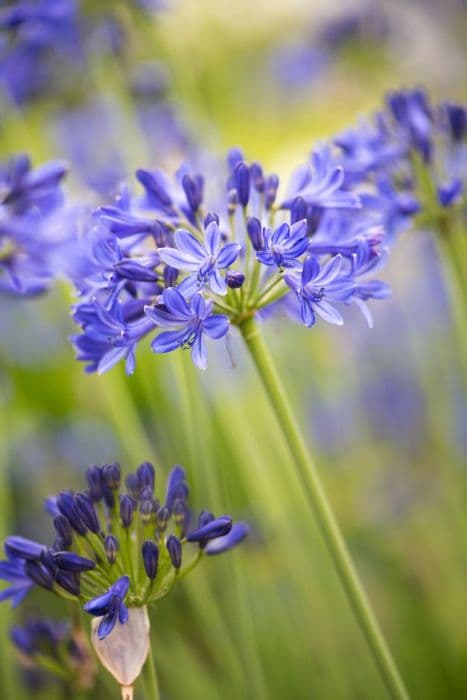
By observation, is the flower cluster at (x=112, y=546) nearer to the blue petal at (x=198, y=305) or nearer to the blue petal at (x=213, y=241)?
the blue petal at (x=198, y=305)

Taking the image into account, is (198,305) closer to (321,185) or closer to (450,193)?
(321,185)

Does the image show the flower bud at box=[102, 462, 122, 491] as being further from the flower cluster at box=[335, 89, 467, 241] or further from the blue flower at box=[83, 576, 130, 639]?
the flower cluster at box=[335, 89, 467, 241]

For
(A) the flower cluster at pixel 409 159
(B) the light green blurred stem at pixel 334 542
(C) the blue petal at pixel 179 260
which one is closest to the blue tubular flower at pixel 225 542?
(B) the light green blurred stem at pixel 334 542


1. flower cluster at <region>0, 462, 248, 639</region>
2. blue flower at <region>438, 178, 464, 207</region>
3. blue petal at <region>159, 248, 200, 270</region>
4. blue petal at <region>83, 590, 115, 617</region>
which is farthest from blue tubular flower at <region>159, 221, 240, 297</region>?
blue flower at <region>438, 178, 464, 207</region>

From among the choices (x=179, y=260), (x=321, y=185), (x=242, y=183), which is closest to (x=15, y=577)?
(x=179, y=260)

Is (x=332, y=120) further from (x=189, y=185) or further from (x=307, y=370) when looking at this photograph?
(x=189, y=185)

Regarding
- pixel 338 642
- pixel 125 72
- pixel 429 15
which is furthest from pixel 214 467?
pixel 429 15
